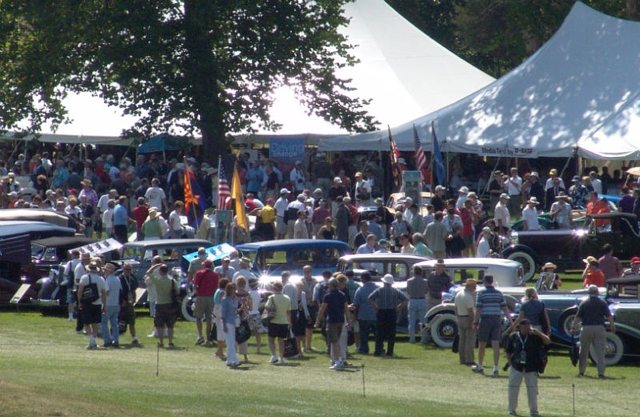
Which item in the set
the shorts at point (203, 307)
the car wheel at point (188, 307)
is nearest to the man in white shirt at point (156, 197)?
the car wheel at point (188, 307)

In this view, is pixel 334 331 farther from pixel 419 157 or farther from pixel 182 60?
pixel 182 60

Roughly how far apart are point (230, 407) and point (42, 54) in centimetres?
2462

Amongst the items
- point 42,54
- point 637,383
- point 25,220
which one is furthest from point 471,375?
point 42,54

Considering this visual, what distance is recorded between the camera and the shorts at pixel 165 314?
24.7 meters

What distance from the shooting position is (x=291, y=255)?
2780cm

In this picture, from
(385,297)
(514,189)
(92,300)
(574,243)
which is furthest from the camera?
(514,189)

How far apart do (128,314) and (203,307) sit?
133cm

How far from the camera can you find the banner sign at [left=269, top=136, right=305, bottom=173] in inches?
1676

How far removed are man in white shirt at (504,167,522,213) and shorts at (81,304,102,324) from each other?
1515cm

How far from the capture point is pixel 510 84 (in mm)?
39562

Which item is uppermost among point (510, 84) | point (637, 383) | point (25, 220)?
point (510, 84)

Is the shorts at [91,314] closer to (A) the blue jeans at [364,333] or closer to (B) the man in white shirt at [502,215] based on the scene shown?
(A) the blue jeans at [364,333]

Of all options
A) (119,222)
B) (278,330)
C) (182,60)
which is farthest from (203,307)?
(182,60)

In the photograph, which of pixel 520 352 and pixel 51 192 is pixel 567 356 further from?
pixel 51 192
